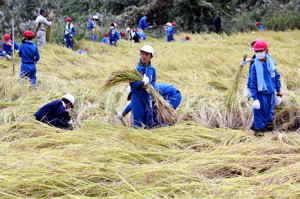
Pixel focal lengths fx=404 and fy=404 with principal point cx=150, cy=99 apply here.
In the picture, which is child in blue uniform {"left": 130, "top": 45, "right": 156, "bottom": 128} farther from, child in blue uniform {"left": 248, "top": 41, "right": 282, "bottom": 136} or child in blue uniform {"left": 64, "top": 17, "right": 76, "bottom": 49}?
child in blue uniform {"left": 64, "top": 17, "right": 76, "bottom": 49}

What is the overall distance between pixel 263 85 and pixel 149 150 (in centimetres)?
166

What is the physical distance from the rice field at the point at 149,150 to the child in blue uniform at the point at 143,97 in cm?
22

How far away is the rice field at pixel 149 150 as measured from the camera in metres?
2.89

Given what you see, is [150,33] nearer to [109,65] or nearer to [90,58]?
[90,58]

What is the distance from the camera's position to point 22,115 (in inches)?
202

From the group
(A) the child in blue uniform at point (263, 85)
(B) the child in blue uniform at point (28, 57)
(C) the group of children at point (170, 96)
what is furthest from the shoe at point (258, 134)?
(B) the child in blue uniform at point (28, 57)

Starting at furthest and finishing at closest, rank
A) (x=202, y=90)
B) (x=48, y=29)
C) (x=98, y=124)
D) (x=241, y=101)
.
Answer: (x=48, y=29), (x=202, y=90), (x=241, y=101), (x=98, y=124)

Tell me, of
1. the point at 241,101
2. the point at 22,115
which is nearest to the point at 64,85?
the point at 22,115

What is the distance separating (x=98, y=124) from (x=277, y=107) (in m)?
2.36

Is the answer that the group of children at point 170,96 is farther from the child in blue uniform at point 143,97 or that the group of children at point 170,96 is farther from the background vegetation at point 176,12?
the background vegetation at point 176,12

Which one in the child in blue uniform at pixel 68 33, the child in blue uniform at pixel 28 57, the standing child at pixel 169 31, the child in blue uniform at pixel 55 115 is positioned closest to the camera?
the child in blue uniform at pixel 55 115

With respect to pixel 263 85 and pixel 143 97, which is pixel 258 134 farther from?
pixel 143 97

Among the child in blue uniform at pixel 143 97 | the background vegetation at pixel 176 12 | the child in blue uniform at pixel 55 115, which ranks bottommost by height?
the child in blue uniform at pixel 55 115

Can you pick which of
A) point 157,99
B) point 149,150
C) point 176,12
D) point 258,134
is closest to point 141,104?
point 157,99
